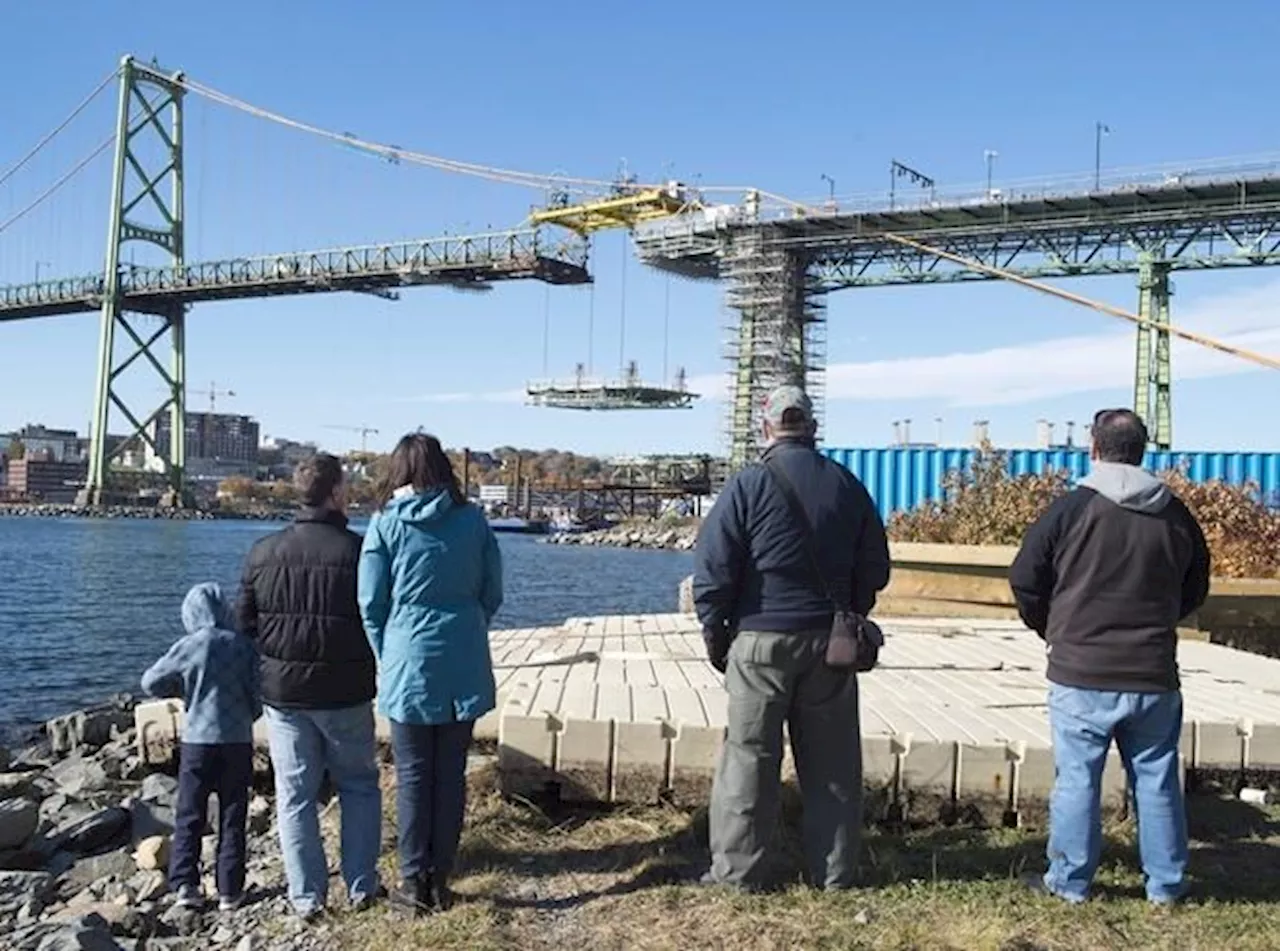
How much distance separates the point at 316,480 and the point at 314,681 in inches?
25.0

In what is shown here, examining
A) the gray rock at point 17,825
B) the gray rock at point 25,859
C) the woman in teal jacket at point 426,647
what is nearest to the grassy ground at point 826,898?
the woman in teal jacket at point 426,647

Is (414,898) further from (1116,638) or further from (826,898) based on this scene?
(1116,638)

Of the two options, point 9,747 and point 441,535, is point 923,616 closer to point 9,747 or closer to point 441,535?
point 441,535

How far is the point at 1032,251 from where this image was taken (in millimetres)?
45625

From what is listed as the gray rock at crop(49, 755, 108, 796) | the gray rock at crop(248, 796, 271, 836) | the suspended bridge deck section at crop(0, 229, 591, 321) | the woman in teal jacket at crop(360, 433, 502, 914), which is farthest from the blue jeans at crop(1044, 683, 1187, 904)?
the suspended bridge deck section at crop(0, 229, 591, 321)

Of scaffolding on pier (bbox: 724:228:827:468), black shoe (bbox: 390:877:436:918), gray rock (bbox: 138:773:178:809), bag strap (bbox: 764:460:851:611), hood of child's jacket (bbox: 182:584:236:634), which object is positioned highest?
scaffolding on pier (bbox: 724:228:827:468)

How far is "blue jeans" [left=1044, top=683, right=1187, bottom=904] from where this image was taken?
3.56 meters

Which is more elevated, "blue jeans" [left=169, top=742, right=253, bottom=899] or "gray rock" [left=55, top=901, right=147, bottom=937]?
"blue jeans" [left=169, top=742, right=253, bottom=899]

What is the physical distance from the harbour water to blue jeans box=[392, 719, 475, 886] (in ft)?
7.41

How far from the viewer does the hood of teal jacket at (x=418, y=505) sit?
12.3ft

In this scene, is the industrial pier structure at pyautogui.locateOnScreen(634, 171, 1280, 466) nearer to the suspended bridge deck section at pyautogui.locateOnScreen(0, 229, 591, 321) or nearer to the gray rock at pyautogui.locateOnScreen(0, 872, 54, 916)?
the suspended bridge deck section at pyautogui.locateOnScreen(0, 229, 591, 321)

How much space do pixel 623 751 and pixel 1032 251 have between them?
44524mm

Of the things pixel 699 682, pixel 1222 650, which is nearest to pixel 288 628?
pixel 699 682

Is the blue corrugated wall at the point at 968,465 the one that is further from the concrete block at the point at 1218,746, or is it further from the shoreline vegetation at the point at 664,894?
the shoreline vegetation at the point at 664,894
